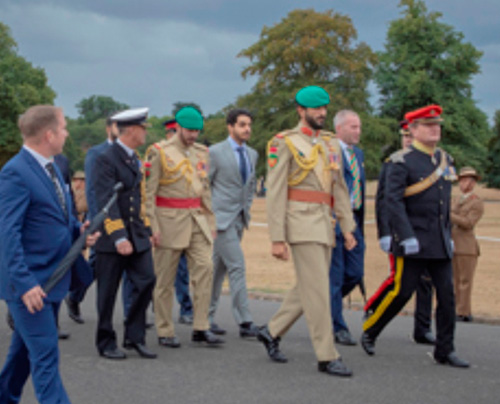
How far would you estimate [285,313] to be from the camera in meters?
6.67

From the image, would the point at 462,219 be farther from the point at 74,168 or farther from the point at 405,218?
the point at 74,168

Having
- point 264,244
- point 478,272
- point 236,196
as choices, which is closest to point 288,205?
point 236,196

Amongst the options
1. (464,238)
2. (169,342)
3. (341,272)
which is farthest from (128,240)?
(464,238)

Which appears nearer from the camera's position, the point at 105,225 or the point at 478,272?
the point at 105,225

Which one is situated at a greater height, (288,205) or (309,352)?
(288,205)

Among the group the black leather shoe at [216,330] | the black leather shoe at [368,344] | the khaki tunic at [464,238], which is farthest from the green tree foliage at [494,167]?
the black leather shoe at [368,344]

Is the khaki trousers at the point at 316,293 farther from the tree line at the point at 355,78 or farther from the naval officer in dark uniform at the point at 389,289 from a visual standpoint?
the tree line at the point at 355,78

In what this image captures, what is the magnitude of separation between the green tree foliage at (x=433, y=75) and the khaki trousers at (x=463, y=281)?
4700 cm

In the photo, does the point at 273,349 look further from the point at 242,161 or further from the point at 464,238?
the point at 464,238

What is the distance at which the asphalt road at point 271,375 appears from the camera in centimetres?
562

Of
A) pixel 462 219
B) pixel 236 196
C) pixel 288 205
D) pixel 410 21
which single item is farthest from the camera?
pixel 410 21

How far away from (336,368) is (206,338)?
165 centimetres

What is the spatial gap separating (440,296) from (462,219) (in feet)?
11.8

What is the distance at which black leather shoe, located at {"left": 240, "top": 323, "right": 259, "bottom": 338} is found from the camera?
313 inches
